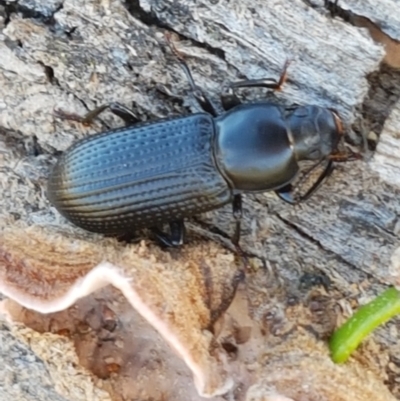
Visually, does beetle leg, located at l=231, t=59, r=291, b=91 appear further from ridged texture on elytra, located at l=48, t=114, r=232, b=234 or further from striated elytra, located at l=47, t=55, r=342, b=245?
ridged texture on elytra, located at l=48, t=114, r=232, b=234

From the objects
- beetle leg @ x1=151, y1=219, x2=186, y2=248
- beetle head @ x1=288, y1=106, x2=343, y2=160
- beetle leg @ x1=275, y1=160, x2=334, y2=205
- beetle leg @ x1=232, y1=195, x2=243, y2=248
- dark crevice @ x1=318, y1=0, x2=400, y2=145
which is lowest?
beetle leg @ x1=151, y1=219, x2=186, y2=248

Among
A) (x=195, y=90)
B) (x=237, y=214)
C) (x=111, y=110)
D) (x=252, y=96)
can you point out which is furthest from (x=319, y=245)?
(x=111, y=110)

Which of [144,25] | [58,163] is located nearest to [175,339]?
[58,163]

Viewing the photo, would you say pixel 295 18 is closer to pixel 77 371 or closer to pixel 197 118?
pixel 197 118

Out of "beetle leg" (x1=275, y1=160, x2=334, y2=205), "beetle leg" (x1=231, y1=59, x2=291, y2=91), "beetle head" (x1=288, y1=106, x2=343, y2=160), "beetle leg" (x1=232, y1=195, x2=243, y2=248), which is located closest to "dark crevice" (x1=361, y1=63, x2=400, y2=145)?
"beetle head" (x1=288, y1=106, x2=343, y2=160)

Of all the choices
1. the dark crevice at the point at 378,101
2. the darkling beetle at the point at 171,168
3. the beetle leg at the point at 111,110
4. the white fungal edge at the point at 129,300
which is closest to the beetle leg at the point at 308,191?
the darkling beetle at the point at 171,168

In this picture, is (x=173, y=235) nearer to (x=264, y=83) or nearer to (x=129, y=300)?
(x=129, y=300)
